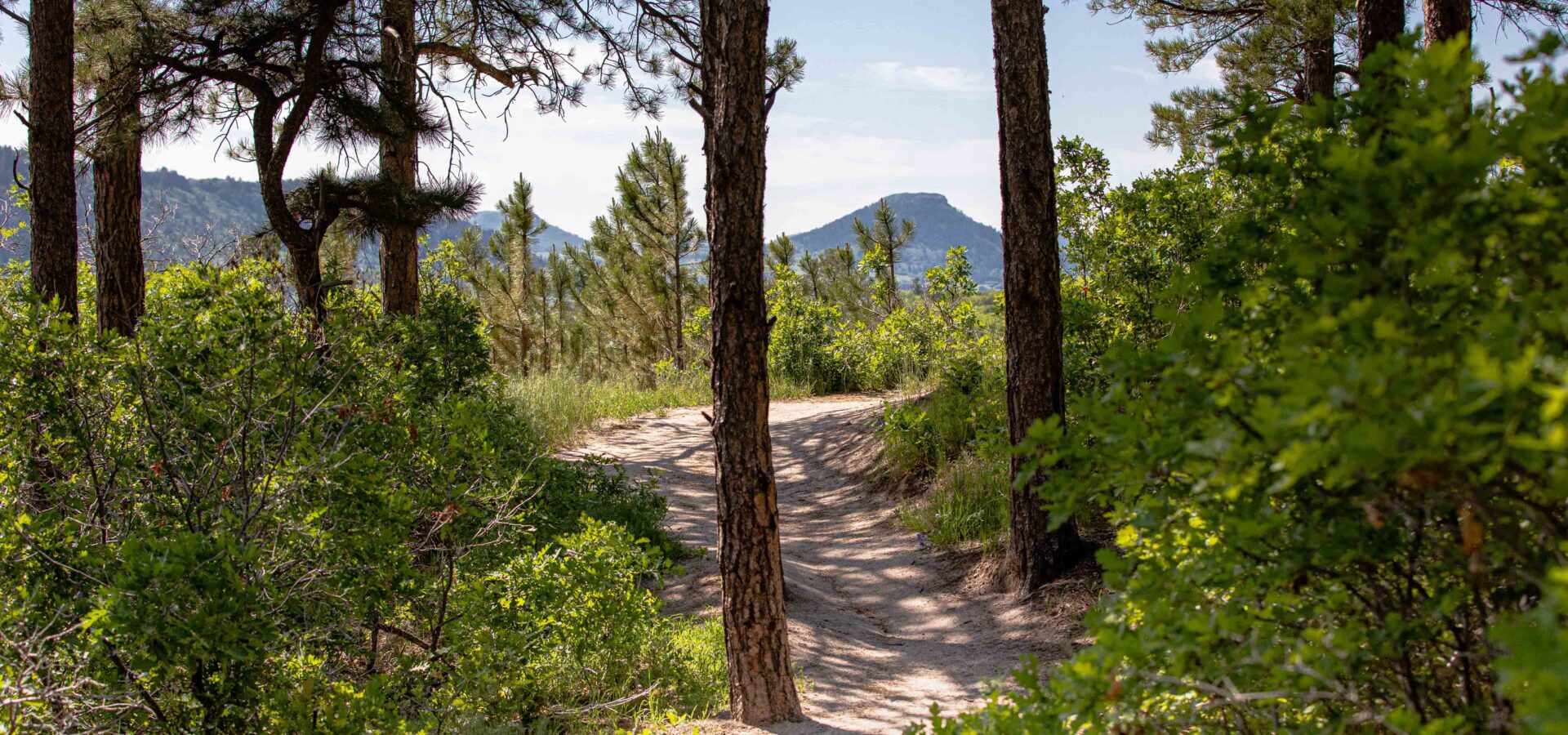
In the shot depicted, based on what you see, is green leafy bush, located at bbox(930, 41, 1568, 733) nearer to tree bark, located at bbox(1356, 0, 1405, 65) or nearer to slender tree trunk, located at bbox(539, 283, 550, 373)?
tree bark, located at bbox(1356, 0, 1405, 65)

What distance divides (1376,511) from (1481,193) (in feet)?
1.45

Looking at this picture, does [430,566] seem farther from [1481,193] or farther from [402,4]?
[402,4]

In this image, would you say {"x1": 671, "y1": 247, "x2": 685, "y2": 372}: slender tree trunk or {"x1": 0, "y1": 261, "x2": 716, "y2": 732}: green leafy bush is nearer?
{"x1": 0, "y1": 261, "x2": 716, "y2": 732}: green leafy bush

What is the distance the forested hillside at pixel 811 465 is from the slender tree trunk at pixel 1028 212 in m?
0.02

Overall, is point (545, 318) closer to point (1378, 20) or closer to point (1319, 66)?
point (1319, 66)

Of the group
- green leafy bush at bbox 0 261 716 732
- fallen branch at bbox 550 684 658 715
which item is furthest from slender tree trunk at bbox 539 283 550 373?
fallen branch at bbox 550 684 658 715

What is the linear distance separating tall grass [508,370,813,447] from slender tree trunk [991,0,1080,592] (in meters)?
5.17

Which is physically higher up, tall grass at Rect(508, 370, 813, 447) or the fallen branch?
tall grass at Rect(508, 370, 813, 447)

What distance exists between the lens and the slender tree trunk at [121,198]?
5.91m

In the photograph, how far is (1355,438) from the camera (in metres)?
0.96

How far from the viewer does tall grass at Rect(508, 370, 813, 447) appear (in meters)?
10.3

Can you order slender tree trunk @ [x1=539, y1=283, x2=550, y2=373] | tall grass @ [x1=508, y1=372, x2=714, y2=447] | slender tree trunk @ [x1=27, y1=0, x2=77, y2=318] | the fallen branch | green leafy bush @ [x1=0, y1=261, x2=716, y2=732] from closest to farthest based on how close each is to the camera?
1. green leafy bush @ [x1=0, y1=261, x2=716, y2=732]
2. the fallen branch
3. slender tree trunk @ [x1=27, y1=0, x2=77, y2=318]
4. tall grass @ [x1=508, y1=372, x2=714, y2=447]
5. slender tree trunk @ [x1=539, y1=283, x2=550, y2=373]

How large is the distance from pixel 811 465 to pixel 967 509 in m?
3.18

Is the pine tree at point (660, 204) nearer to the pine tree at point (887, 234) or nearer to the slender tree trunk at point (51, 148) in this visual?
the pine tree at point (887, 234)
